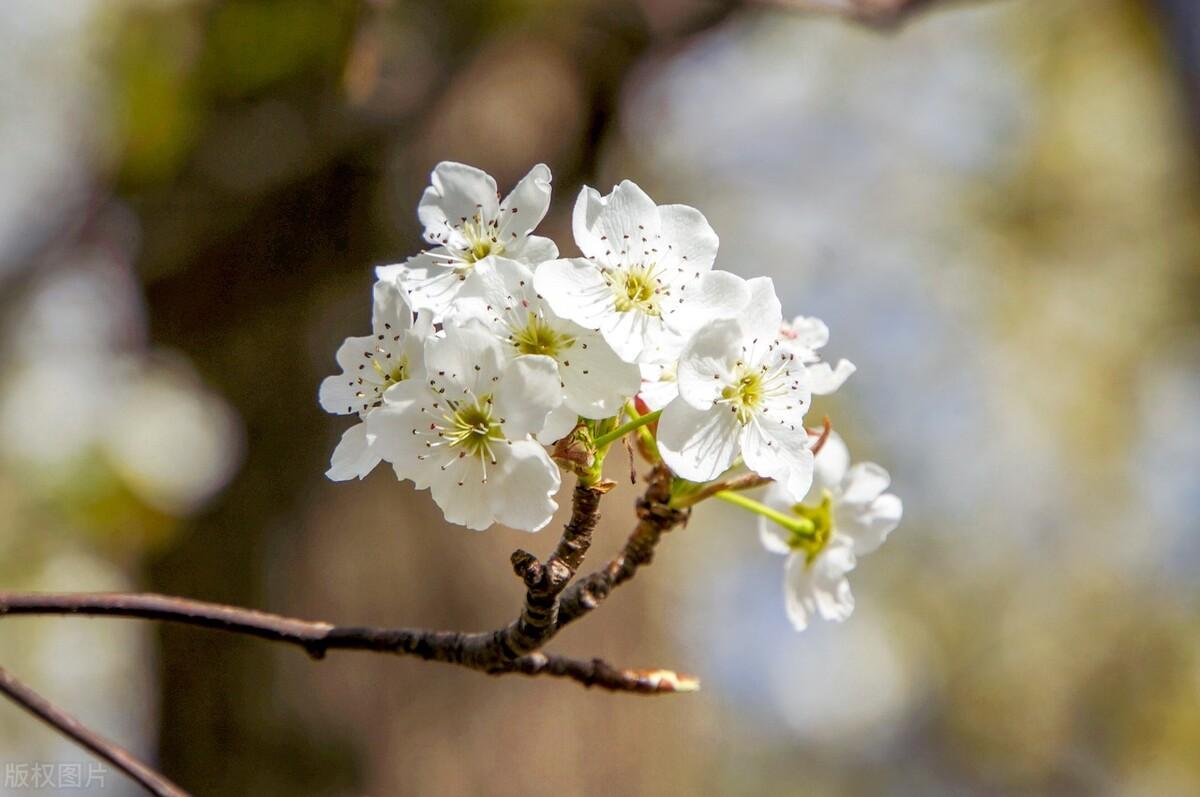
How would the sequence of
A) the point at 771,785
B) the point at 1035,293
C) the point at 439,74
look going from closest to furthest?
the point at 439,74 → the point at 1035,293 → the point at 771,785

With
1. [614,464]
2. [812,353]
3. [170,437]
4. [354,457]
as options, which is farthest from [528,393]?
[170,437]

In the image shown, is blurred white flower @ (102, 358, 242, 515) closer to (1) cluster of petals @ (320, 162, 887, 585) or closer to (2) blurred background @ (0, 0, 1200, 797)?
(2) blurred background @ (0, 0, 1200, 797)

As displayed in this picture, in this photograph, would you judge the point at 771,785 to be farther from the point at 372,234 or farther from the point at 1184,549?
the point at 372,234

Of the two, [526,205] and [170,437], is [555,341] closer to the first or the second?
[526,205]

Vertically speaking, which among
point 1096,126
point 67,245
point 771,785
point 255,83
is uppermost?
point 1096,126

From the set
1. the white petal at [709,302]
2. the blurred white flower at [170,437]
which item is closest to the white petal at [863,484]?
the white petal at [709,302]

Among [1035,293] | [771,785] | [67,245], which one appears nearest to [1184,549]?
[1035,293]

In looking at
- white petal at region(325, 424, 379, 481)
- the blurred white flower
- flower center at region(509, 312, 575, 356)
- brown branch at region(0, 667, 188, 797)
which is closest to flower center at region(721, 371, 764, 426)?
flower center at region(509, 312, 575, 356)

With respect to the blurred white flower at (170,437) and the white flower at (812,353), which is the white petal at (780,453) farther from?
the blurred white flower at (170,437)
